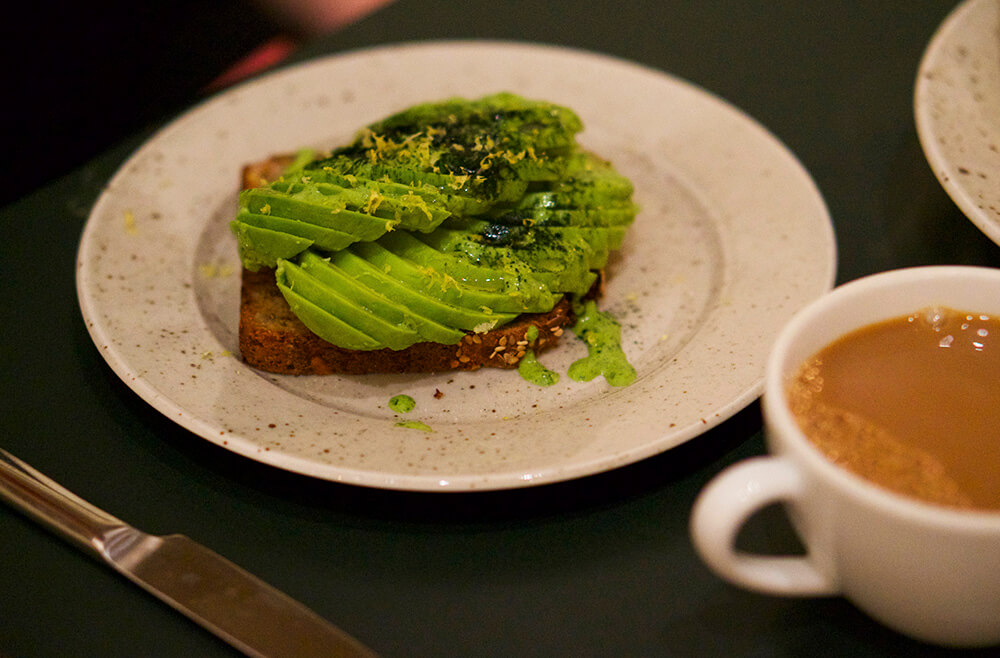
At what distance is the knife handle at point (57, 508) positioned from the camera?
1300mm

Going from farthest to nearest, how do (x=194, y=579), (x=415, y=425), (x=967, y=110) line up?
1. (x=967, y=110)
2. (x=415, y=425)
3. (x=194, y=579)

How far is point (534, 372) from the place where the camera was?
1.65 m

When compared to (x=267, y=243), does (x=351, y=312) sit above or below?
below

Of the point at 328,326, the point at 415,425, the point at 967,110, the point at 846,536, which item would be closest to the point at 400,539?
the point at 415,425

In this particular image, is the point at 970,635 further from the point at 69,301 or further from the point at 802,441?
the point at 69,301

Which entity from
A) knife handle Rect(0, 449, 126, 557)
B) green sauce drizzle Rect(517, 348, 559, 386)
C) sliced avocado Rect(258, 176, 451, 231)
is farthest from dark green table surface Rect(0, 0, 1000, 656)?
sliced avocado Rect(258, 176, 451, 231)

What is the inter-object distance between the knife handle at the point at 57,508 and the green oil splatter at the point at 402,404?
51 cm

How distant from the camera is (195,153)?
2098 mm

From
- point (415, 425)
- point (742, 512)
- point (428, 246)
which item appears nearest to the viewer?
point (742, 512)

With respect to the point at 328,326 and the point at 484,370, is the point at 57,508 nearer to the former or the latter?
the point at 328,326

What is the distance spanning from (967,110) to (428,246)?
1.31 m

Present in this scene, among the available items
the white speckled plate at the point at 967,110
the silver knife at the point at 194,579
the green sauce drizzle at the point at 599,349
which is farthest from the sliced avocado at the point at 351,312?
the white speckled plate at the point at 967,110

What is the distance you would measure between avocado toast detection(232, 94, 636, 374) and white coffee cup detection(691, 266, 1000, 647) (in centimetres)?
65

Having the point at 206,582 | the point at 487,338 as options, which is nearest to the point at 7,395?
the point at 206,582
